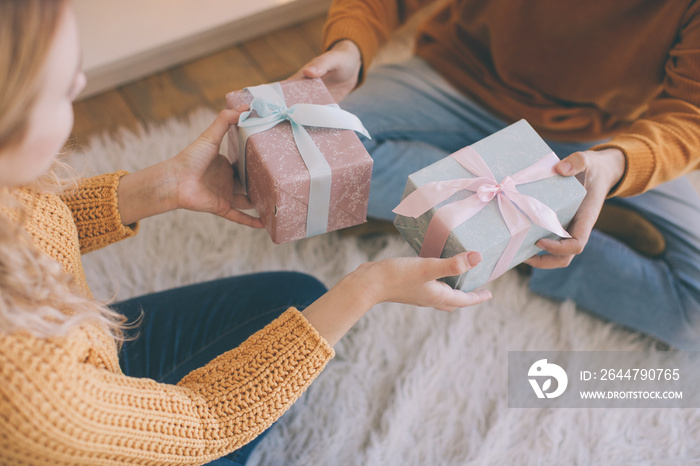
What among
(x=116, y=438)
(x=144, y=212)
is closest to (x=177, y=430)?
(x=116, y=438)

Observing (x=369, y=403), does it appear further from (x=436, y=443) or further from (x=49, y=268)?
(x=49, y=268)

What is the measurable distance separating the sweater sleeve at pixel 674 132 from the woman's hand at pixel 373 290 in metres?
0.39

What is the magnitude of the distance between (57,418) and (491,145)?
0.70 meters

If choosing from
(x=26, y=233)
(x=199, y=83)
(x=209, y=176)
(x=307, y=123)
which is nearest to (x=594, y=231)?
(x=307, y=123)

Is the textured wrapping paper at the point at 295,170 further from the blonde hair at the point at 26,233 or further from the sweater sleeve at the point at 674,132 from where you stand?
the sweater sleeve at the point at 674,132

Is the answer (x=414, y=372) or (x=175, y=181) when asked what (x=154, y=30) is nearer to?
(x=175, y=181)

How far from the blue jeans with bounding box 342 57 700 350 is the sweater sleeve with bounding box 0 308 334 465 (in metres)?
0.50

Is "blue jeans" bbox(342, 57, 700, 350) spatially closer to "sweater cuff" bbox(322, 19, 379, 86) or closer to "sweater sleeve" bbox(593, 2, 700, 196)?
"sweater cuff" bbox(322, 19, 379, 86)

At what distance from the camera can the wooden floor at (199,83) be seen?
1577mm

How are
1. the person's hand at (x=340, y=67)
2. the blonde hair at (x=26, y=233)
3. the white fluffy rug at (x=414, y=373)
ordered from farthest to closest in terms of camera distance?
1. the white fluffy rug at (x=414, y=373)
2. the person's hand at (x=340, y=67)
3. the blonde hair at (x=26, y=233)

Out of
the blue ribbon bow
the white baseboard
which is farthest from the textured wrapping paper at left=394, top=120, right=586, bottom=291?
the white baseboard

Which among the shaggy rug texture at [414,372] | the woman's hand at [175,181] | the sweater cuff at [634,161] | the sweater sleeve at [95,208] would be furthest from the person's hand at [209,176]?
the sweater cuff at [634,161]

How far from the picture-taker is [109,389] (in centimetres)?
63

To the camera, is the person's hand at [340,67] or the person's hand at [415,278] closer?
the person's hand at [415,278]
